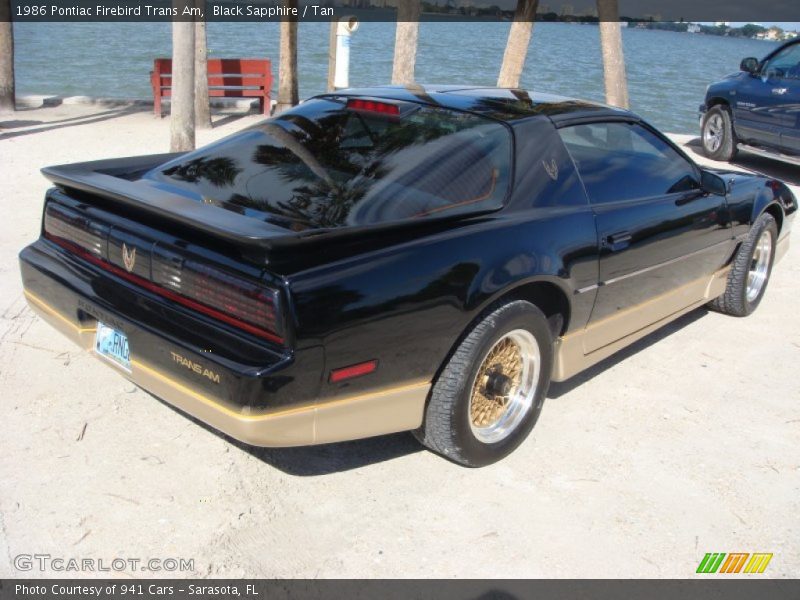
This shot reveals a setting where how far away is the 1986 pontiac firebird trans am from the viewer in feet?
9.14

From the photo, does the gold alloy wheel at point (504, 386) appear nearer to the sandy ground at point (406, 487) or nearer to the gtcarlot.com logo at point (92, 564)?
the sandy ground at point (406, 487)

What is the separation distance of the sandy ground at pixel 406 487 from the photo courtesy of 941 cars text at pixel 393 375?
0.01 m

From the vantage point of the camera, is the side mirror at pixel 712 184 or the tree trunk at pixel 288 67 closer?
the side mirror at pixel 712 184

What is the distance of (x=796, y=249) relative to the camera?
24.6ft

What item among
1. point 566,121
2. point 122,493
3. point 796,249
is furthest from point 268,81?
point 122,493

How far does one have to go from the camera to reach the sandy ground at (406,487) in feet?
9.71

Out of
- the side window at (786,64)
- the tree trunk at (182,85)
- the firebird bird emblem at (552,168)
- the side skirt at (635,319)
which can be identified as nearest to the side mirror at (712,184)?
the side skirt at (635,319)

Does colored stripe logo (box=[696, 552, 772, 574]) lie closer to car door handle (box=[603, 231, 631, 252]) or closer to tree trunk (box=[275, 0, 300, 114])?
car door handle (box=[603, 231, 631, 252])

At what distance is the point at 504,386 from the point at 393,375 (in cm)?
70

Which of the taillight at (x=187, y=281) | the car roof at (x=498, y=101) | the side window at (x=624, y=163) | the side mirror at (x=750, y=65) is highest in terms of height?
the side mirror at (x=750, y=65)

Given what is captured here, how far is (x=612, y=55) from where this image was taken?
38.8 ft

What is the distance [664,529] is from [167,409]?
7.41ft

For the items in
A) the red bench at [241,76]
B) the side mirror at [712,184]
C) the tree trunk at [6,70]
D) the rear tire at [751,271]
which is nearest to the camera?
the side mirror at [712,184]
